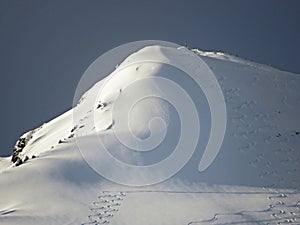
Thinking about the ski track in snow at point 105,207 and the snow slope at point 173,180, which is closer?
the ski track in snow at point 105,207

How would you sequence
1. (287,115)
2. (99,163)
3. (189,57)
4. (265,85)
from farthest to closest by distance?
(189,57) < (265,85) < (287,115) < (99,163)

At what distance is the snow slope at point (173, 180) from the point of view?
12438 millimetres

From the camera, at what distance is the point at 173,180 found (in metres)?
14.6

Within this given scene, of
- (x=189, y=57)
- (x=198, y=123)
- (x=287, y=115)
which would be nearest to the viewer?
(x=198, y=123)

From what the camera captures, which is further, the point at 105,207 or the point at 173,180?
the point at 173,180

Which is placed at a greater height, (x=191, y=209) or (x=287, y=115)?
(x=287, y=115)

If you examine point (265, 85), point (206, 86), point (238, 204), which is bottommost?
point (238, 204)

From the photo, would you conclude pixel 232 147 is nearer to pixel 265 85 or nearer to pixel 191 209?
pixel 191 209

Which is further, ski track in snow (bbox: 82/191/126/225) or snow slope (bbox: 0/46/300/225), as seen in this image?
snow slope (bbox: 0/46/300/225)

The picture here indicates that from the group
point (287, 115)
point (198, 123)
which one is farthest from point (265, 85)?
point (198, 123)

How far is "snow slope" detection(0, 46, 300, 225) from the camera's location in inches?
490

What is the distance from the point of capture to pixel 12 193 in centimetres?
1343

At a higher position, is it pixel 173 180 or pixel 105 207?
pixel 173 180

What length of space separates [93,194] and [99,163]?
1.92 meters
